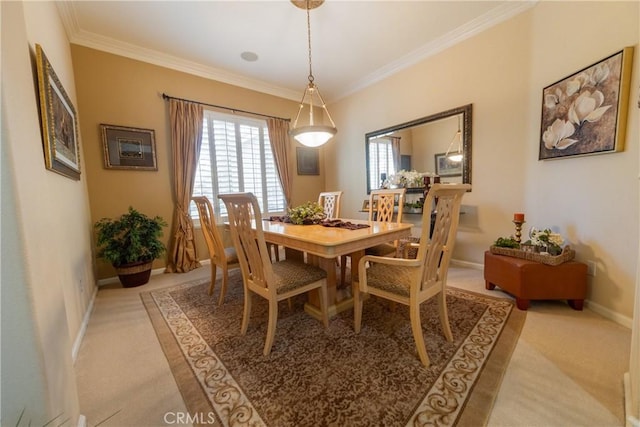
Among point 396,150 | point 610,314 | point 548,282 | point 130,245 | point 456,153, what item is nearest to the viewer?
point 610,314

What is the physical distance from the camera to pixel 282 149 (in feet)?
14.1

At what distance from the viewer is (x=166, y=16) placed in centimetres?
246

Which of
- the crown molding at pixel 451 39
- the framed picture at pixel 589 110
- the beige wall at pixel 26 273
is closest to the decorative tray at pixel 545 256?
the framed picture at pixel 589 110

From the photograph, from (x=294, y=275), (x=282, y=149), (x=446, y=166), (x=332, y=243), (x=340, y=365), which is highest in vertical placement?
(x=282, y=149)

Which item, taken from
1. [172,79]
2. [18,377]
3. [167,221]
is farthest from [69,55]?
[18,377]

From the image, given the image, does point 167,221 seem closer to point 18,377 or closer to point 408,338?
point 18,377

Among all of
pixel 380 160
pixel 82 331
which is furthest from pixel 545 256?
pixel 82 331

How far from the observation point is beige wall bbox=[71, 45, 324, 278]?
280 cm

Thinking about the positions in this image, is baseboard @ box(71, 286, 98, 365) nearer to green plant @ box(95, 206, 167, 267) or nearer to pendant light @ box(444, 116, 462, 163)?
green plant @ box(95, 206, 167, 267)

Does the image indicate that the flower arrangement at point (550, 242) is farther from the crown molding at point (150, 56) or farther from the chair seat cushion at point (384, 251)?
the crown molding at point (150, 56)

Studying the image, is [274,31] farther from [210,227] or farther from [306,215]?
[210,227]

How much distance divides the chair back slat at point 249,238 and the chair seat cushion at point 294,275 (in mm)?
113

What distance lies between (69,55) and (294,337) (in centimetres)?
375

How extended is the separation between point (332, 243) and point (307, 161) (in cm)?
354
